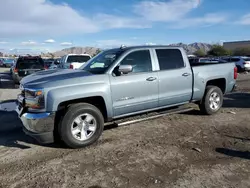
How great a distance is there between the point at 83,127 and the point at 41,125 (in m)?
0.79

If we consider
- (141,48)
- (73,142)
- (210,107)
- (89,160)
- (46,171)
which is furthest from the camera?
(210,107)

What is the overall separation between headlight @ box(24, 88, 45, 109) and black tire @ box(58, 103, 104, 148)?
497 mm

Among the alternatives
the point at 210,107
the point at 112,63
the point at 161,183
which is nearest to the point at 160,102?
the point at 112,63

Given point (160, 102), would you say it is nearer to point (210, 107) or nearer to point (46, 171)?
point (210, 107)

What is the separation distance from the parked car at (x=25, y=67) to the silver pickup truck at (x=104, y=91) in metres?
8.88

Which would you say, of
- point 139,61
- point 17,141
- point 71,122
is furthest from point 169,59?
point 17,141

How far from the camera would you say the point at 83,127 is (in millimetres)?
4816

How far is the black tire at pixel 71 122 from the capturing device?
179 inches

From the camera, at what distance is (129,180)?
355cm

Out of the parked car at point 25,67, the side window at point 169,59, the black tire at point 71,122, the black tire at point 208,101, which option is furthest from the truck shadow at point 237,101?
the parked car at point 25,67

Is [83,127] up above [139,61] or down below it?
below

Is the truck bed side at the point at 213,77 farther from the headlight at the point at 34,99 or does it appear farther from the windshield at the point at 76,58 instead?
the windshield at the point at 76,58

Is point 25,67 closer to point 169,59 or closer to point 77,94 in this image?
point 169,59

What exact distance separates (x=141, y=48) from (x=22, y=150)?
3.23 meters
